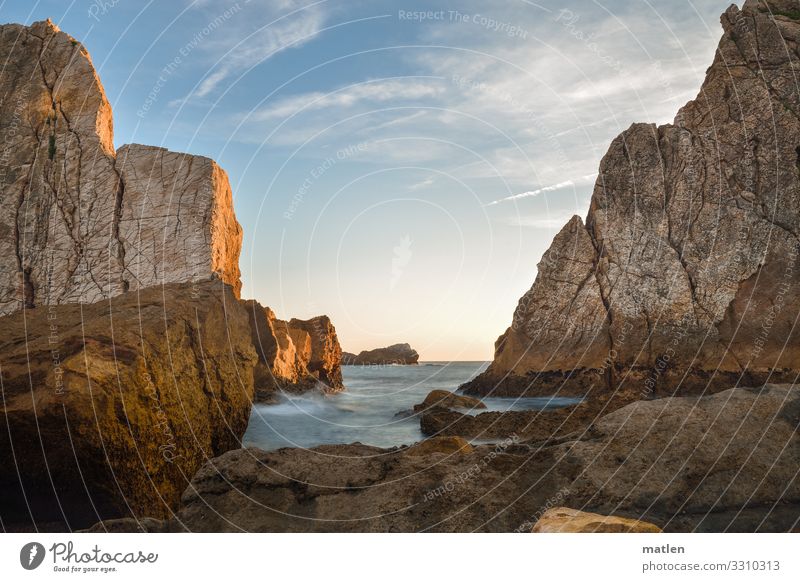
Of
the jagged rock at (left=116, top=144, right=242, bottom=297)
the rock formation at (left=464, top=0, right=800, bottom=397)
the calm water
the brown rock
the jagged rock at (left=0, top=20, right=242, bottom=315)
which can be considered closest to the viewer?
the brown rock

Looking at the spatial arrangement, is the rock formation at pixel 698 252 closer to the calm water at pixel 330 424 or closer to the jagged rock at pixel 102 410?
the calm water at pixel 330 424

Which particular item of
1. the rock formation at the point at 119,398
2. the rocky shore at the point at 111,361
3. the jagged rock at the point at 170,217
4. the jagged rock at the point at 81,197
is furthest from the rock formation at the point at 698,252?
the rock formation at the point at 119,398

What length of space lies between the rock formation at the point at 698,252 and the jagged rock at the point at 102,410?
2741 centimetres

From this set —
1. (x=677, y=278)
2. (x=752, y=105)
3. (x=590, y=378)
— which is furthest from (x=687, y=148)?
(x=590, y=378)

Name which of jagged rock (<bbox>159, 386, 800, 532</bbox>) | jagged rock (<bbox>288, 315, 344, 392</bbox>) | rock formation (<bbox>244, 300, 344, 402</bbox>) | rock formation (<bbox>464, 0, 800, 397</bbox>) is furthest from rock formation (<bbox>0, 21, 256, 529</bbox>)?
jagged rock (<bbox>288, 315, 344, 392</bbox>)

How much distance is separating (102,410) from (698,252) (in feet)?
117

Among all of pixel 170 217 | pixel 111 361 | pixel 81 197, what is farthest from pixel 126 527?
pixel 81 197

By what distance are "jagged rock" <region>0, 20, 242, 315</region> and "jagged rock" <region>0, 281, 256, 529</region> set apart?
18.7m

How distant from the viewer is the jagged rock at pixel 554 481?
554cm

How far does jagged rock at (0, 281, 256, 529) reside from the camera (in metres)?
6.90

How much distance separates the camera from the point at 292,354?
40.0m

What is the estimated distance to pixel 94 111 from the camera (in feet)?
100

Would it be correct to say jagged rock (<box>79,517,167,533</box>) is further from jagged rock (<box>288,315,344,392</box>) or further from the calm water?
jagged rock (<box>288,315,344,392</box>)

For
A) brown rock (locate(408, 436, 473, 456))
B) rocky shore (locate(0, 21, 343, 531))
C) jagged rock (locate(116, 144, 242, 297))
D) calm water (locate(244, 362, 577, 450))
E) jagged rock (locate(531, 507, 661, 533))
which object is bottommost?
calm water (locate(244, 362, 577, 450))
